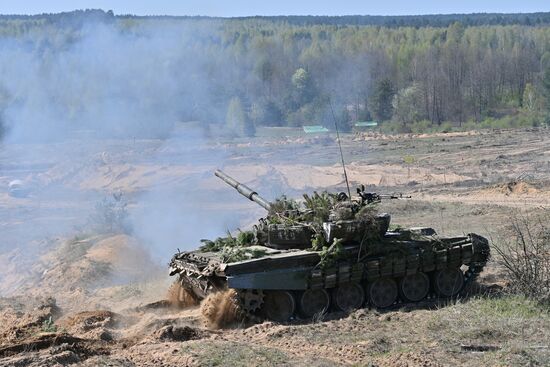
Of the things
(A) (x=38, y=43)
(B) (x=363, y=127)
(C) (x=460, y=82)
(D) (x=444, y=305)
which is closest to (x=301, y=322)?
(D) (x=444, y=305)

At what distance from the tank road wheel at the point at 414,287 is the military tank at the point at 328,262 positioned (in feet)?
0.06

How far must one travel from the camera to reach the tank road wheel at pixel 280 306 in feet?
52.4

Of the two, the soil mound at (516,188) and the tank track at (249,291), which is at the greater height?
the tank track at (249,291)

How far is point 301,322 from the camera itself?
1583 cm

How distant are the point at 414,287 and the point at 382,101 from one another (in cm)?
5088

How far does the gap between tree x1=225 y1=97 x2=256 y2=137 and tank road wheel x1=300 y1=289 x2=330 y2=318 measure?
3229cm

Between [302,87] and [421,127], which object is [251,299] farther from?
[421,127]

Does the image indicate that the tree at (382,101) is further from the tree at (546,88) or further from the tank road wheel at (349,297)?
the tank road wheel at (349,297)

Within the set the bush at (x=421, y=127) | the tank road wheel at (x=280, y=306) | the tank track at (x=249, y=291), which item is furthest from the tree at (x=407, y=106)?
the tank road wheel at (x=280, y=306)

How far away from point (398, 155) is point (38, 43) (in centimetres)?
2155

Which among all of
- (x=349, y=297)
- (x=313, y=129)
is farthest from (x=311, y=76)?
(x=349, y=297)

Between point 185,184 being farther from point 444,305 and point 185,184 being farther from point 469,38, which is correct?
point 469,38

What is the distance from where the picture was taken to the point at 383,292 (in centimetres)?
1700

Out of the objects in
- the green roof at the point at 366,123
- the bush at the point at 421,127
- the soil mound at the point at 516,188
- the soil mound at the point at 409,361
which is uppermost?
the green roof at the point at 366,123
